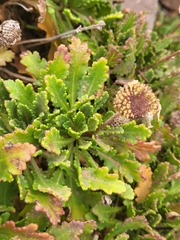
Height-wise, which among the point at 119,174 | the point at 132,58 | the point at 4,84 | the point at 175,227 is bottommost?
the point at 175,227

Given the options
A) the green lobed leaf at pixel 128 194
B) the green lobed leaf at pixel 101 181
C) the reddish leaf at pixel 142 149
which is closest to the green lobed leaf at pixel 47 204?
the green lobed leaf at pixel 101 181

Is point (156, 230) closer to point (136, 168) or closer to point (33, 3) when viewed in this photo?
point (136, 168)

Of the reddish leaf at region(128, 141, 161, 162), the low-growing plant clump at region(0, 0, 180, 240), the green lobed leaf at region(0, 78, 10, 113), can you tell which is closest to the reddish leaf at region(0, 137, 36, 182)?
the low-growing plant clump at region(0, 0, 180, 240)

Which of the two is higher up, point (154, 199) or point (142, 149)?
point (142, 149)

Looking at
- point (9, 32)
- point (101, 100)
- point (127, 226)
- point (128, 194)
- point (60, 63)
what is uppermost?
point (9, 32)

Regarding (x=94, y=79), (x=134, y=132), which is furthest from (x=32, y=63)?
(x=134, y=132)

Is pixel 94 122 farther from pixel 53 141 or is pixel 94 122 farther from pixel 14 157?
pixel 14 157

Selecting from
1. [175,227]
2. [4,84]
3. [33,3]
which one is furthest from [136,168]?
[33,3]

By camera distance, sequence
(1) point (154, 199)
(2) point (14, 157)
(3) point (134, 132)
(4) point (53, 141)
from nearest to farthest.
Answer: (2) point (14, 157) → (4) point (53, 141) → (3) point (134, 132) → (1) point (154, 199)
